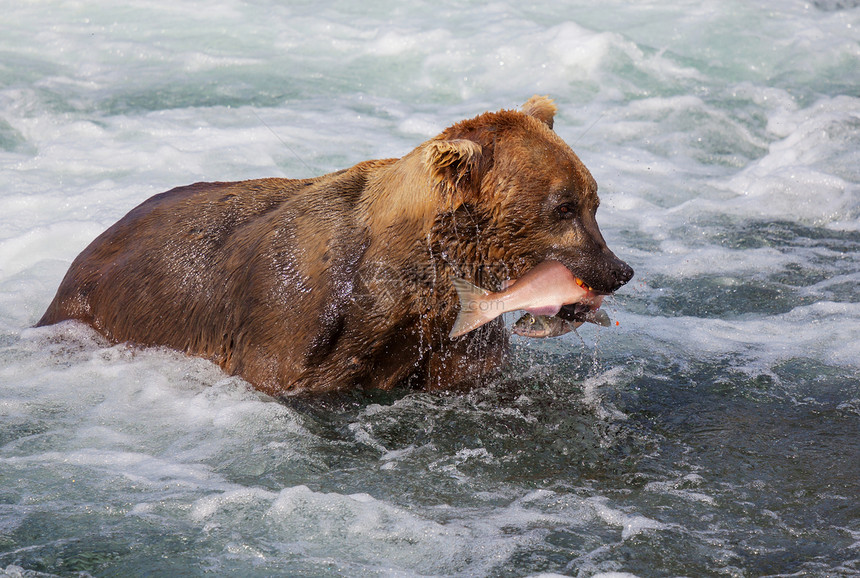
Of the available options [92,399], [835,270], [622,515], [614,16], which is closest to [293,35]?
[614,16]

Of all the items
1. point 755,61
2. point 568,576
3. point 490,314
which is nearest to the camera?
point 568,576

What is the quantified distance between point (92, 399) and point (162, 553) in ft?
5.97

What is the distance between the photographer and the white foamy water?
3.91m

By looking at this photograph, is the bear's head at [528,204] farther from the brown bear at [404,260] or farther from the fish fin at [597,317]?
the fish fin at [597,317]

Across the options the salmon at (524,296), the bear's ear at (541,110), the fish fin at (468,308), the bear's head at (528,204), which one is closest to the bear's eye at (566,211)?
the bear's head at (528,204)

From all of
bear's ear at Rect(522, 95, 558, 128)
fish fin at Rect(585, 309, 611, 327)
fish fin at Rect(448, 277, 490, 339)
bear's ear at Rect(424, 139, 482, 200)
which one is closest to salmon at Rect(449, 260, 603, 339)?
fish fin at Rect(448, 277, 490, 339)

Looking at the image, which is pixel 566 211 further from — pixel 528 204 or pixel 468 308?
pixel 468 308

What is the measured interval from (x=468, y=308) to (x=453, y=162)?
0.68 metres

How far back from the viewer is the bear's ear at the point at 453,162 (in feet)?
15.1

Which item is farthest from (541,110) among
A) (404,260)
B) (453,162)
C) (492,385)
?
(492,385)

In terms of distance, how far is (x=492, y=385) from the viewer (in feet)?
17.6

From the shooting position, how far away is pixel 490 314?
4.59 metres

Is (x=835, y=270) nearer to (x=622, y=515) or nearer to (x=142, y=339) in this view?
(x=622, y=515)

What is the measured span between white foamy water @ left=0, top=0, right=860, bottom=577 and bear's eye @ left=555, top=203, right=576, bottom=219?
105 cm
